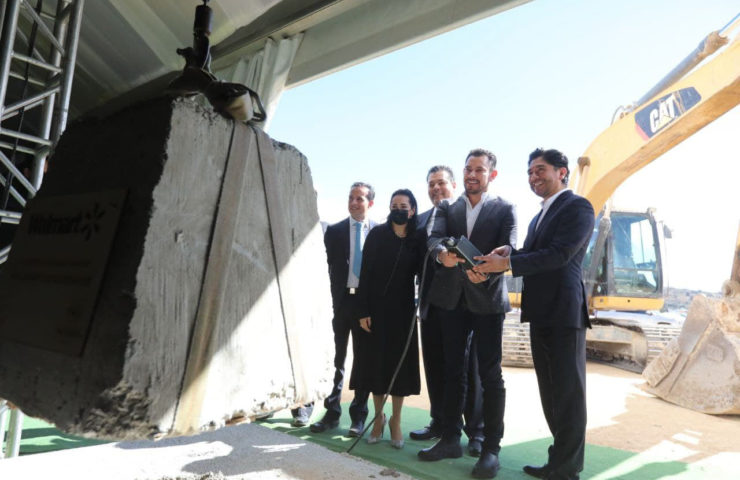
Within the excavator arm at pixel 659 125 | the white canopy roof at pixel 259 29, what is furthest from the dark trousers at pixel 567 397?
the excavator arm at pixel 659 125

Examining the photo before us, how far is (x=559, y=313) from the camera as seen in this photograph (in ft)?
7.50

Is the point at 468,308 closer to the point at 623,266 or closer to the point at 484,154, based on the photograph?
the point at 484,154

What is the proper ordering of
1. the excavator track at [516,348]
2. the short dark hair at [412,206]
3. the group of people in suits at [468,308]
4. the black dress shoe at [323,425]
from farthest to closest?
the excavator track at [516,348], the black dress shoe at [323,425], the short dark hair at [412,206], the group of people in suits at [468,308]

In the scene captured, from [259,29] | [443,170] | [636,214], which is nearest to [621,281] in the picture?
[636,214]

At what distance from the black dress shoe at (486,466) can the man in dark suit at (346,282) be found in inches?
35.8

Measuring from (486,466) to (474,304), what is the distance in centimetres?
83

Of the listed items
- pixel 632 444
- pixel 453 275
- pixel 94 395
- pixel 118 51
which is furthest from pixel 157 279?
pixel 118 51

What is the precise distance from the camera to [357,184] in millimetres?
3475

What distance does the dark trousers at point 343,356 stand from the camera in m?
3.16

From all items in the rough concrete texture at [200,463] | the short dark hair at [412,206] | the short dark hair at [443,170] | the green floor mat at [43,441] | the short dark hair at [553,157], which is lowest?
the green floor mat at [43,441]

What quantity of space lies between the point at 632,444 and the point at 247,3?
385 cm

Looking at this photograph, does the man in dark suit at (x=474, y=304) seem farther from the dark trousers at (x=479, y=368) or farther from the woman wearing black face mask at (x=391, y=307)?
the woman wearing black face mask at (x=391, y=307)

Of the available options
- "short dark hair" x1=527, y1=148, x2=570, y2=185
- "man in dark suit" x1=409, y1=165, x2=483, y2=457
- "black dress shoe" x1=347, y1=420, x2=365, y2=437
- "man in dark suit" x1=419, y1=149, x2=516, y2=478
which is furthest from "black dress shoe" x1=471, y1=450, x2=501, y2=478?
"short dark hair" x1=527, y1=148, x2=570, y2=185

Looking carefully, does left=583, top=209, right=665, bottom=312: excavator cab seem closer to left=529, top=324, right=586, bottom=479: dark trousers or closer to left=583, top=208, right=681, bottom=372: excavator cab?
left=583, top=208, right=681, bottom=372: excavator cab
